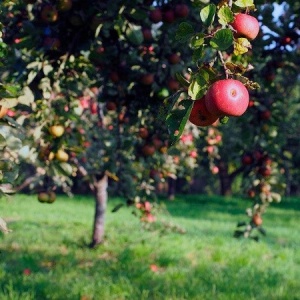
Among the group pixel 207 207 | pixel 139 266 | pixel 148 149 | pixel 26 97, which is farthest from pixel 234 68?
pixel 207 207

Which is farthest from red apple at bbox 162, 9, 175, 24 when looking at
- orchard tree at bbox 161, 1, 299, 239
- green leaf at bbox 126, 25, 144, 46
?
orchard tree at bbox 161, 1, 299, 239

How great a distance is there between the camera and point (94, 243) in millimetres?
7203

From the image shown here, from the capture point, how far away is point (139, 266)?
568 cm

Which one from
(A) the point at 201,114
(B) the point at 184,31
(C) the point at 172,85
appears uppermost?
(C) the point at 172,85

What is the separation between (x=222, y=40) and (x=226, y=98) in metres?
0.15

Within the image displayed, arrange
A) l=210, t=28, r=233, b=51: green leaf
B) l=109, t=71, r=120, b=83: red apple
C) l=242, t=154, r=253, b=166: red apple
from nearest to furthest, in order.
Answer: l=210, t=28, r=233, b=51: green leaf, l=109, t=71, r=120, b=83: red apple, l=242, t=154, r=253, b=166: red apple

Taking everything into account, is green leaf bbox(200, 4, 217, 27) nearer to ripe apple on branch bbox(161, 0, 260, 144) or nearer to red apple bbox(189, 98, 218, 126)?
ripe apple on branch bbox(161, 0, 260, 144)

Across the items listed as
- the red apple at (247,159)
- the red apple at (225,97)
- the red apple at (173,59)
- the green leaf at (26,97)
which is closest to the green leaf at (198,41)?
the red apple at (225,97)

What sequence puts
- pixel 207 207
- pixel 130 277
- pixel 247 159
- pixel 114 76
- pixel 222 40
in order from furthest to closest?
1. pixel 207 207
2. pixel 130 277
3. pixel 247 159
4. pixel 114 76
5. pixel 222 40

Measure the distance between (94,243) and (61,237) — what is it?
997mm

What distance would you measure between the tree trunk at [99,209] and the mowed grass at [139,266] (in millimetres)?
194

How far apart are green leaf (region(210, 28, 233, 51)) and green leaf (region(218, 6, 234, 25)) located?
35 mm

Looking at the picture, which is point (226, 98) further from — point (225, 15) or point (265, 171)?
point (265, 171)

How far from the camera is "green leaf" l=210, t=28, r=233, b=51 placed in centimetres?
126
